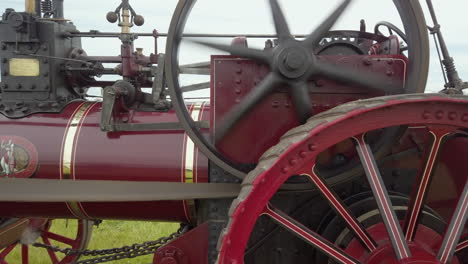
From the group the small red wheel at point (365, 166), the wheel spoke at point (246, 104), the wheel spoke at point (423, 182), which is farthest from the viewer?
the wheel spoke at point (246, 104)

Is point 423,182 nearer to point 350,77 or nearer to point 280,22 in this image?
point 350,77

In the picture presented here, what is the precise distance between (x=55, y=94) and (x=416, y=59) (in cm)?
198

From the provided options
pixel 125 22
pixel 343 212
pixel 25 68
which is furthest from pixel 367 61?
pixel 25 68

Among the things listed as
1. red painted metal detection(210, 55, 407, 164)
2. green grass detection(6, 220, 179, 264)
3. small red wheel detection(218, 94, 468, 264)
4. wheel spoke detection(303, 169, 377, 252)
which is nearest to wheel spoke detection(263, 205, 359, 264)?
small red wheel detection(218, 94, 468, 264)

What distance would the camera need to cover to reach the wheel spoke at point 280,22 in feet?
6.53

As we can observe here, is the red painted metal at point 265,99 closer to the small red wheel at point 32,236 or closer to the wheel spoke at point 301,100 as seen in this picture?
the wheel spoke at point 301,100

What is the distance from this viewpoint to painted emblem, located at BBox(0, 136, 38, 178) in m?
2.58

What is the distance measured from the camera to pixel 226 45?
2.08 m

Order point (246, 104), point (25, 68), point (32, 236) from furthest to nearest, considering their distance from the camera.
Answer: point (32, 236) < point (25, 68) < point (246, 104)

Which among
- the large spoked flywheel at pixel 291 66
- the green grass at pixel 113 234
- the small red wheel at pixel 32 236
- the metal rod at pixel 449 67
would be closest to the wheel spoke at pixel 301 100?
the large spoked flywheel at pixel 291 66

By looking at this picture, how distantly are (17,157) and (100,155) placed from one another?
471 mm

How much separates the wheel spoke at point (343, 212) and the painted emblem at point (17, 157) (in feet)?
5.30

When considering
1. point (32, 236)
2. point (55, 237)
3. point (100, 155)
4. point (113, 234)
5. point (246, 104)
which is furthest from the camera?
point (113, 234)

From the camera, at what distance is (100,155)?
8.36ft
